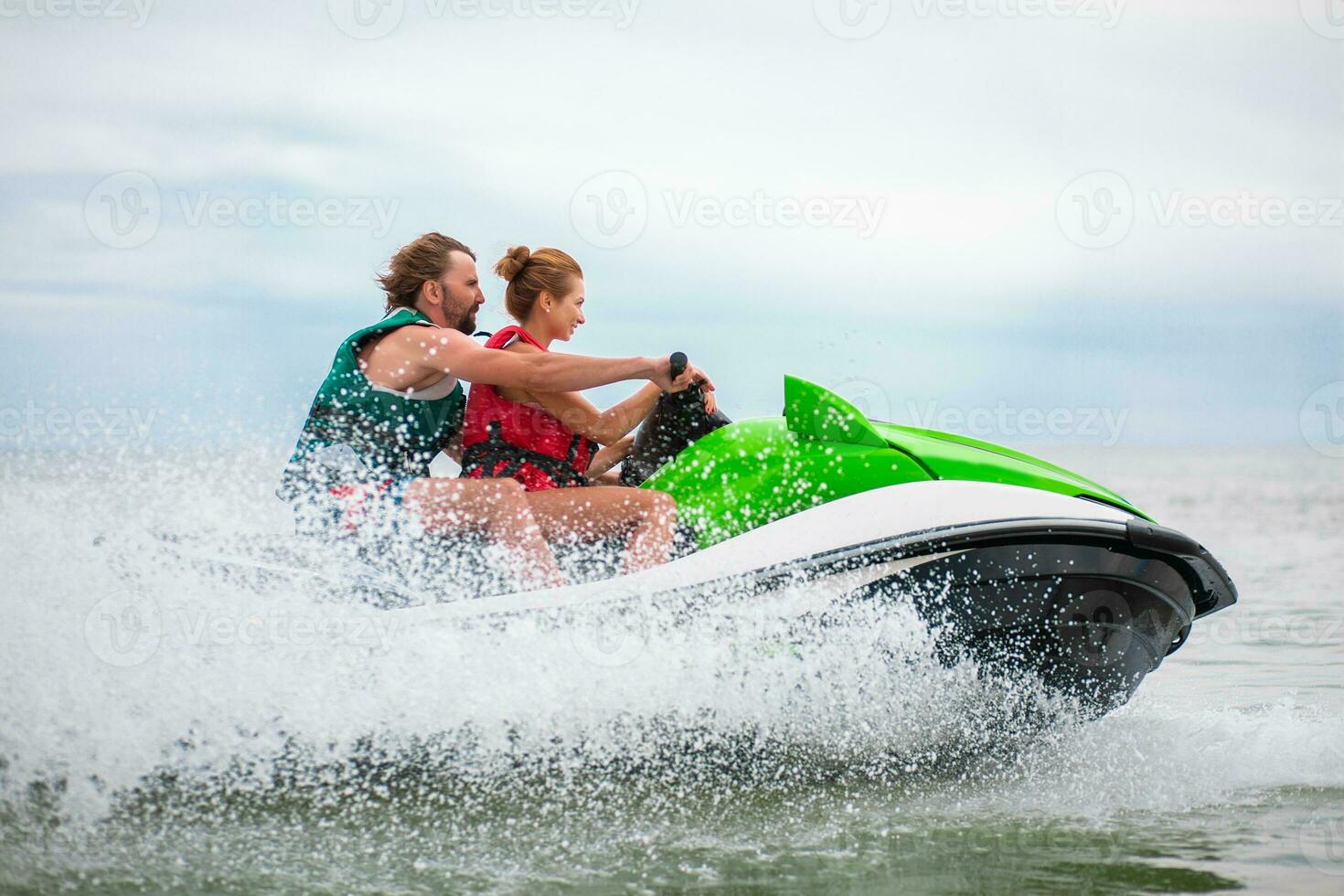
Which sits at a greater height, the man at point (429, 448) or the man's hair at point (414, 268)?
the man's hair at point (414, 268)

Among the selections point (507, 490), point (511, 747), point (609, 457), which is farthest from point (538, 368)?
point (511, 747)

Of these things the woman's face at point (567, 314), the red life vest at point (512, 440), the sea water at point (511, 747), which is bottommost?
the sea water at point (511, 747)

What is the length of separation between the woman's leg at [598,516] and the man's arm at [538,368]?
0.32m

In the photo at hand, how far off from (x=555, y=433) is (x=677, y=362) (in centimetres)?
46

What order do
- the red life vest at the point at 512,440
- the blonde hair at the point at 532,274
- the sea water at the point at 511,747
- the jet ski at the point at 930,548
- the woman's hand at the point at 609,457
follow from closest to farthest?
the sea water at the point at 511,747 → the jet ski at the point at 930,548 → the red life vest at the point at 512,440 → the blonde hair at the point at 532,274 → the woman's hand at the point at 609,457

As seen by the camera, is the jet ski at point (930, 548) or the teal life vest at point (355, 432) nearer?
the jet ski at point (930, 548)

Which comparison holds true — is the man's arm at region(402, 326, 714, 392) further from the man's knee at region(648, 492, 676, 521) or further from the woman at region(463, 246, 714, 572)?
the man's knee at region(648, 492, 676, 521)

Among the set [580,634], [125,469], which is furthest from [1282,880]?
[125,469]

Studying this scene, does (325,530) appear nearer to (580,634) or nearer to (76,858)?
(580,634)

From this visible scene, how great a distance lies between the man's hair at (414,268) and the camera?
3.80 meters

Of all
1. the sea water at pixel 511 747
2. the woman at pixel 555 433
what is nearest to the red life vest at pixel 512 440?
the woman at pixel 555 433

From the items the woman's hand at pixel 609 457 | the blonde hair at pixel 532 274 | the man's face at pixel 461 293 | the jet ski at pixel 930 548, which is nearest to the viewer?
the jet ski at pixel 930 548

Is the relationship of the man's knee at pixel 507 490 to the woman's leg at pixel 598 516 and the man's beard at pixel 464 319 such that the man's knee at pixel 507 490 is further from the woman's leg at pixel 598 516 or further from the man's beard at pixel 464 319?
the man's beard at pixel 464 319

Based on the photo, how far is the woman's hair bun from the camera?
368 centimetres
